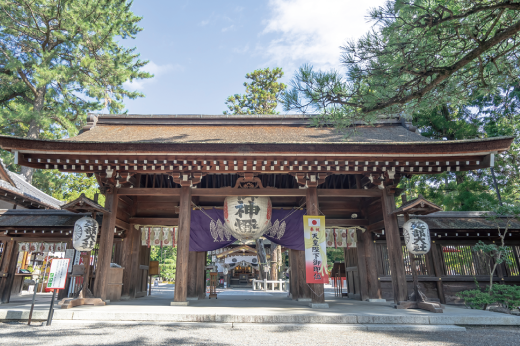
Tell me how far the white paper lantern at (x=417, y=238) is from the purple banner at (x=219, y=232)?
2.88 m

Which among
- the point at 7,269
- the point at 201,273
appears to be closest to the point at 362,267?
the point at 201,273

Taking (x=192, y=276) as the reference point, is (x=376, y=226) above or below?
above

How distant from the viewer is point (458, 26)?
4.47 meters

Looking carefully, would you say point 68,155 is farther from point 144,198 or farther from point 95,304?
point 95,304

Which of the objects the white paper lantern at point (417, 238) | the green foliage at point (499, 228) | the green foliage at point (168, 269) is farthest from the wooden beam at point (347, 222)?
the green foliage at point (168, 269)

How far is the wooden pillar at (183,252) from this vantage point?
673 cm

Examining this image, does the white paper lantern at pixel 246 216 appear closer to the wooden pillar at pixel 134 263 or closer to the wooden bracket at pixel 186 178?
the wooden bracket at pixel 186 178

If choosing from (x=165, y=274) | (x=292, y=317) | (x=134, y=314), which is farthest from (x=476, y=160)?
(x=165, y=274)

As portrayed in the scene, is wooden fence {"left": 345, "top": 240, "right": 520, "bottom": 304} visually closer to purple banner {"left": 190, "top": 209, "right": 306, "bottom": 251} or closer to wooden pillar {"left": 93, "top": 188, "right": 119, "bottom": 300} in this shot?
purple banner {"left": 190, "top": 209, "right": 306, "bottom": 251}

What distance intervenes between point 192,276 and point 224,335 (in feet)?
14.0

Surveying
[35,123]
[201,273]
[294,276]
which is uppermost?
[35,123]

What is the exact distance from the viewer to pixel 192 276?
8.66 metres

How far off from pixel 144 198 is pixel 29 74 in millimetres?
13005

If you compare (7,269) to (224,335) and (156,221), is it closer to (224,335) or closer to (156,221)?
(156,221)
